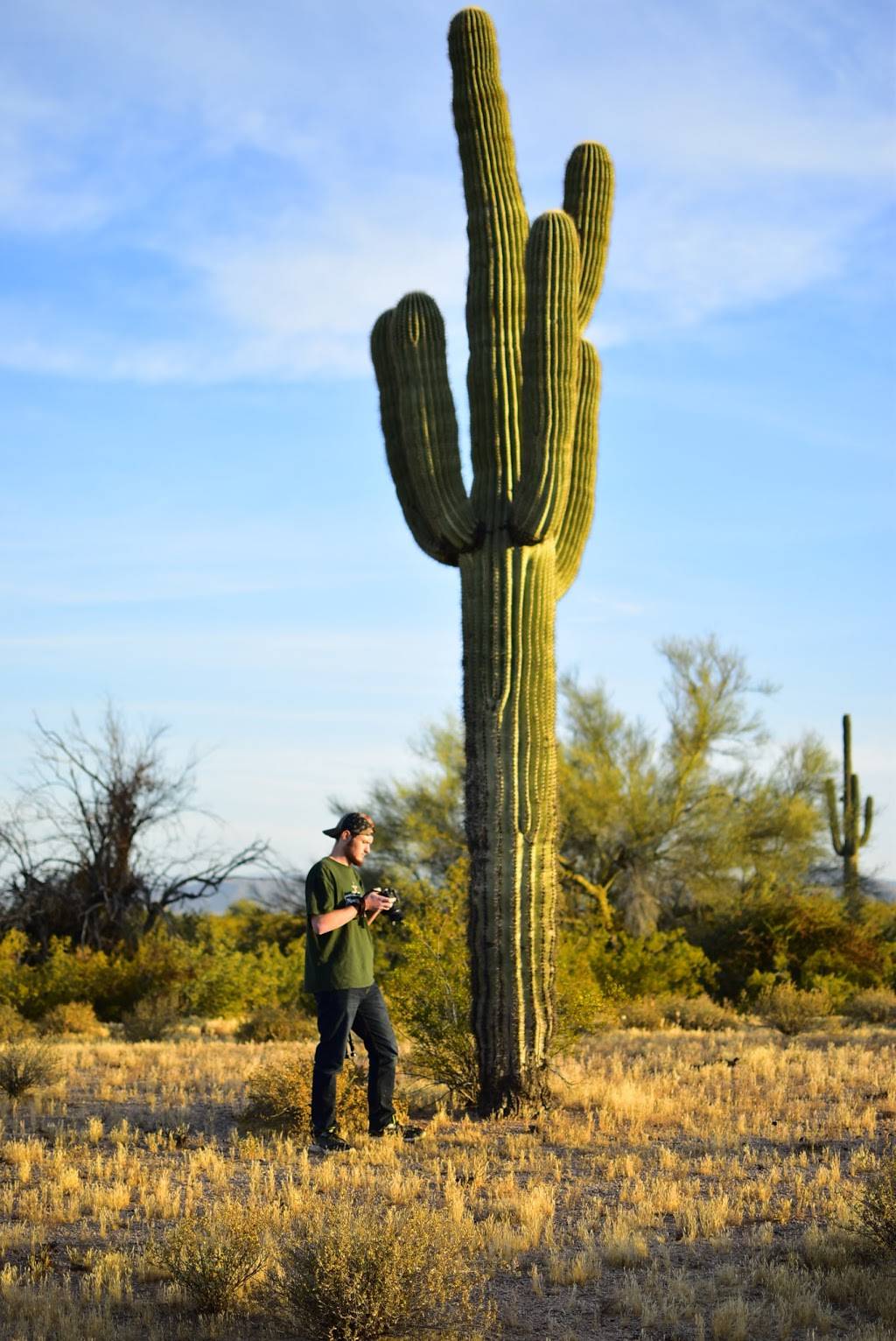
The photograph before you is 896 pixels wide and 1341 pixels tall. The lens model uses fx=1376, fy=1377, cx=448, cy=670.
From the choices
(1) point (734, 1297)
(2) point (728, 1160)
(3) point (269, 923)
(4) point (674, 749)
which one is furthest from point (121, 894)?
(1) point (734, 1297)

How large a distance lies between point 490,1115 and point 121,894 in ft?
46.7

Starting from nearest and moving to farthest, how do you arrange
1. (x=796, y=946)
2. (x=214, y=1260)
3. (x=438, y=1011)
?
(x=214, y=1260), (x=438, y=1011), (x=796, y=946)

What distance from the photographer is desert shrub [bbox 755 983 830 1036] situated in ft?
46.2

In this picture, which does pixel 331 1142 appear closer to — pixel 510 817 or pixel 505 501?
pixel 510 817

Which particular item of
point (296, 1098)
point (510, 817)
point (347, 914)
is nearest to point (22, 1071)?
point (296, 1098)

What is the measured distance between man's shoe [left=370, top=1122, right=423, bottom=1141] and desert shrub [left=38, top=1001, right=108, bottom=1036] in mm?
8919

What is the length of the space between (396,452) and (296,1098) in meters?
4.55

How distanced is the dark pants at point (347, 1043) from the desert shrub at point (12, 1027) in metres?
7.30

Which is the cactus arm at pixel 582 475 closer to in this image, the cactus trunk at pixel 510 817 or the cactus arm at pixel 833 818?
the cactus trunk at pixel 510 817

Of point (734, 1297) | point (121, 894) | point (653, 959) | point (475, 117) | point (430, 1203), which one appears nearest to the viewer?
point (734, 1297)

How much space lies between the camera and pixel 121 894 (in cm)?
2173

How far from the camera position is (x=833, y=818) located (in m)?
29.0

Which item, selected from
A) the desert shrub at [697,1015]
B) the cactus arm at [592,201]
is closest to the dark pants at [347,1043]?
the cactus arm at [592,201]

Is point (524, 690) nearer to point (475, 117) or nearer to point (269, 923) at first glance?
point (475, 117)
